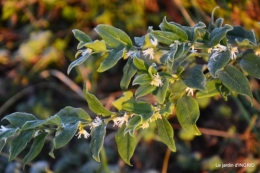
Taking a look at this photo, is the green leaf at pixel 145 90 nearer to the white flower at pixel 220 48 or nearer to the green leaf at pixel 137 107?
the green leaf at pixel 137 107

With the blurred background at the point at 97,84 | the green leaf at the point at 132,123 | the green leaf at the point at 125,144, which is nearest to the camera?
the green leaf at the point at 132,123

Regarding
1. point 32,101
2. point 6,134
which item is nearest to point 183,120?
point 6,134

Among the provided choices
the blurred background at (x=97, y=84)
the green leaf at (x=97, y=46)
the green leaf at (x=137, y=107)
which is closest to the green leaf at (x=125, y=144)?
the green leaf at (x=137, y=107)

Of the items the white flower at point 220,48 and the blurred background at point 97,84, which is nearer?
the white flower at point 220,48

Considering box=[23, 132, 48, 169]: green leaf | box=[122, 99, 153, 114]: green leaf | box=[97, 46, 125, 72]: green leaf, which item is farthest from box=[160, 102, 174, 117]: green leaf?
box=[23, 132, 48, 169]: green leaf

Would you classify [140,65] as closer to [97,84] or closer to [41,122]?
[41,122]

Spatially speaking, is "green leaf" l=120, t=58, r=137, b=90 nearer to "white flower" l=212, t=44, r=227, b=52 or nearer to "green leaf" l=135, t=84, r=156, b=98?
"green leaf" l=135, t=84, r=156, b=98

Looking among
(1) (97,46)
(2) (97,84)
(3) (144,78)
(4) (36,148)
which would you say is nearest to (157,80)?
(3) (144,78)

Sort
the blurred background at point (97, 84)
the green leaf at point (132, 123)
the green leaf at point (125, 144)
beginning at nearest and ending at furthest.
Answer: the green leaf at point (132, 123), the green leaf at point (125, 144), the blurred background at point (97, 84)
